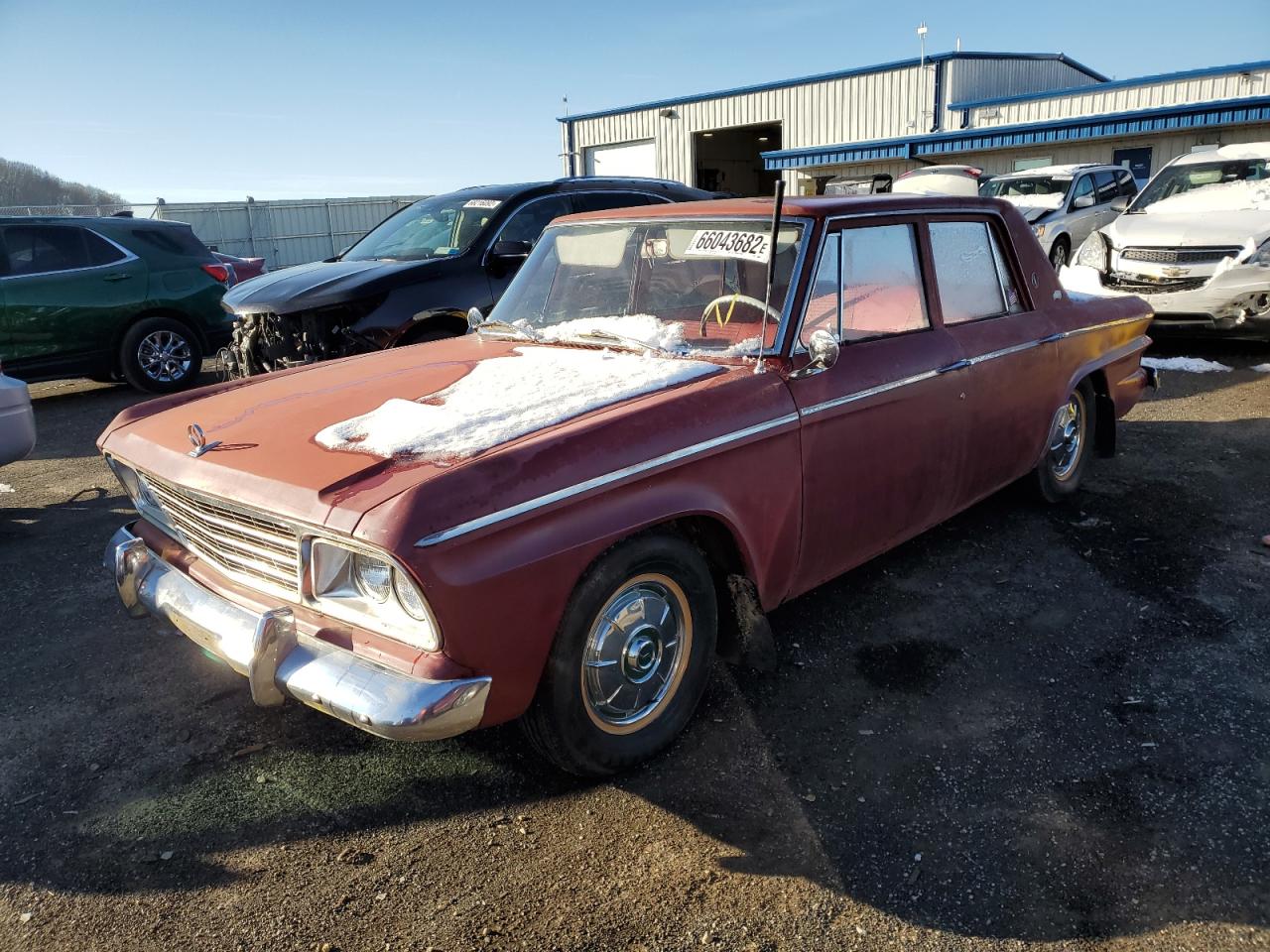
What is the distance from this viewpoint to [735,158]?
109 feet

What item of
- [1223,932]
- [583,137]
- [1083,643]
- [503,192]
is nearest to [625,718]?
[1223,932]

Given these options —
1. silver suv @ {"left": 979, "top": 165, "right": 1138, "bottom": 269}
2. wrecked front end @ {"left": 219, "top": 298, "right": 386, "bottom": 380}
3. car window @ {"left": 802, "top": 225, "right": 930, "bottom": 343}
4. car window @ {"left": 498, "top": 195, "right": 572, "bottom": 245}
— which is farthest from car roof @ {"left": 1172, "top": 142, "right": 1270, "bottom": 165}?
wrecked front end @ {"left": 219, "top": 298, "right": 386, "bottom": 380}

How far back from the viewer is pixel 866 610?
397cm

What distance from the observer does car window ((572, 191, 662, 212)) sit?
7.51 meters

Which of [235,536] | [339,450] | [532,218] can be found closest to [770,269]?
[339,450]

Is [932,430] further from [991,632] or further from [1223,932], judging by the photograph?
[1223,932]

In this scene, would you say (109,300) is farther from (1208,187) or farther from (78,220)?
(1208,187)

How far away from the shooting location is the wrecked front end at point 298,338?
6.42 meters

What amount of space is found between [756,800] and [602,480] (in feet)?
3.48

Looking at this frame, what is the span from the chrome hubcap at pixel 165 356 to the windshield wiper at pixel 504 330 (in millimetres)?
6319

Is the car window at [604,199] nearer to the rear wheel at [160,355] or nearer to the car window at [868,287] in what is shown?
the car window at [868,287]

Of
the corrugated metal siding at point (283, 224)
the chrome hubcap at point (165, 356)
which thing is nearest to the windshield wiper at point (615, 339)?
the chrome hubcap at point (165, 356)

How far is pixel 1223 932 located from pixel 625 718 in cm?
161

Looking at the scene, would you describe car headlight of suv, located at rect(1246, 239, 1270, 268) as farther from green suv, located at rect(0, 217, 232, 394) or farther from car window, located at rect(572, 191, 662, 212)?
green suv, located at rect(0, 217, 232, 394)
